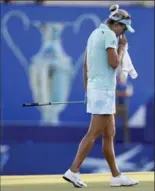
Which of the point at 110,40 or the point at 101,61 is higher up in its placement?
the point at 110,40

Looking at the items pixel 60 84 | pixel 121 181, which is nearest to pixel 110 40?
pixel 121 181

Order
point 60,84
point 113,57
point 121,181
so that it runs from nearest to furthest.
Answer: point 113,57 → point 121,181 → point 60,84

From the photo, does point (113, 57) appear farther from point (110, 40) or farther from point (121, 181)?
point (121, 181)

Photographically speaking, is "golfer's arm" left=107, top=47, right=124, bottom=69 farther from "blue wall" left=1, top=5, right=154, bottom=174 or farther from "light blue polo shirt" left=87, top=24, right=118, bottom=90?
"blue wall" left=1, top=5, right=154, bottom=174

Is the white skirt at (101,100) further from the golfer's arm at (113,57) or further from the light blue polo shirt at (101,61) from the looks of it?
the golfer's arm at (113,57)

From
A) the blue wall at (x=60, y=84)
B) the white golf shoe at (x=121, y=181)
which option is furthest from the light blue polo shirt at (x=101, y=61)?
the blue wall at (x=60, y=84)

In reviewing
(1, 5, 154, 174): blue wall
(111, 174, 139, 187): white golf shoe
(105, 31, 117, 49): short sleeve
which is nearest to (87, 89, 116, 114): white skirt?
(105, 31, 117, 49): short sleeve

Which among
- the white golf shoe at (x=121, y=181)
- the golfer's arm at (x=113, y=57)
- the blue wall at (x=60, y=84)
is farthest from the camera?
the blue wall at (x=60, y=84)

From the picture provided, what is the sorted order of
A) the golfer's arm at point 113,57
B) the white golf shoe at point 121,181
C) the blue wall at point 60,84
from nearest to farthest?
the golfer's arm at point 113,57 < the white golf shoe at point 121,181 < the blue wall at point 60,84

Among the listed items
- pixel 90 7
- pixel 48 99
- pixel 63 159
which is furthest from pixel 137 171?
pixel 90 7

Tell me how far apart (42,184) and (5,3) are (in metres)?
2.88

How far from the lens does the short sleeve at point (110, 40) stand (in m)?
5.72

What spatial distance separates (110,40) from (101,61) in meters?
0.19

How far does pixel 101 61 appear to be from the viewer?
5773mm
